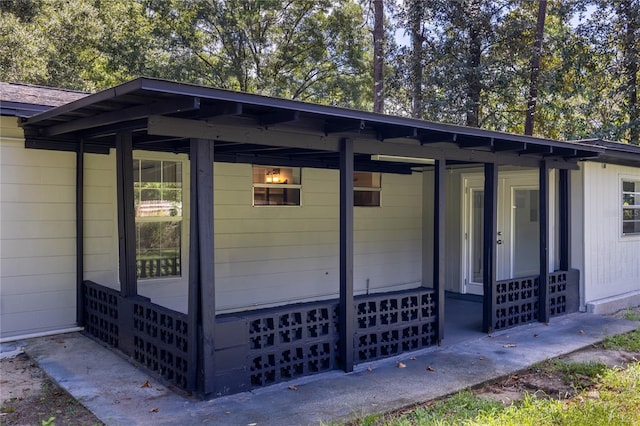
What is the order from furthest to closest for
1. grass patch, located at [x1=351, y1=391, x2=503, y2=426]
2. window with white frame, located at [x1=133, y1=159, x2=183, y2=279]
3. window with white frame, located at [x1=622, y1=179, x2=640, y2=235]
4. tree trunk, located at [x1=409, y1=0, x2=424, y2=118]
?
tree trunk, located at [x1=409, y1=0, x2=424, y2=118] → window with white frame, located at [x1=622, y1=179, x2=640, y2=235] → window with white frame, located at [x1=133, y1=159, x2=183, y2=279] → grass patch, located at [x1=351, y1=391, x2=503, y2=426]

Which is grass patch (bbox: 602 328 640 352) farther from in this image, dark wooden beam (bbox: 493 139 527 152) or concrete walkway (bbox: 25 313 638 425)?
dark wooden beam (bbox: 493 139 527 152)

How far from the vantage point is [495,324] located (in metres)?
6.39

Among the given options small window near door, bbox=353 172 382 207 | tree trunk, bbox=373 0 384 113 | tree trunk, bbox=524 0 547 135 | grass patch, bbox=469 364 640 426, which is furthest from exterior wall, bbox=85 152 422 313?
tree trunk, bbox=524 0 547 135

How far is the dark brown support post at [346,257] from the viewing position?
16.1 ft

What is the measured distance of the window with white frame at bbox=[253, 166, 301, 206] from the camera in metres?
7.29

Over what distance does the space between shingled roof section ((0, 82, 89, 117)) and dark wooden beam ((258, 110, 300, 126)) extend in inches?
102

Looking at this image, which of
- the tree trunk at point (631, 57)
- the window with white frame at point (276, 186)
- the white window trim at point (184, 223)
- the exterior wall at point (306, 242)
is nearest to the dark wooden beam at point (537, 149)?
the exterior wall at point (306, 242)

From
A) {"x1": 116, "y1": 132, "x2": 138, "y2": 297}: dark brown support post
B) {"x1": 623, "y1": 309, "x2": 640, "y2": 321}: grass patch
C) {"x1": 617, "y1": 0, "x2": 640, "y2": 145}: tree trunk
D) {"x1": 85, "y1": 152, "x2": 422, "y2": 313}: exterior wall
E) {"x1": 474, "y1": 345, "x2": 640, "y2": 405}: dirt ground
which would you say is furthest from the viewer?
{"x1": 617, "y1": 0, "x2": 640, "y2": 145}: tree trunk

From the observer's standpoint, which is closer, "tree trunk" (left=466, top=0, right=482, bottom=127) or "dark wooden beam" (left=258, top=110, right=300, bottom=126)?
"dark wooden beam" (left=258, top=110, right=300, bottom=126)

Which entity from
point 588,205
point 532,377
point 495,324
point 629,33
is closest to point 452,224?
point 588,205

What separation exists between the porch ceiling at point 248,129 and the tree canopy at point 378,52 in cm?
755

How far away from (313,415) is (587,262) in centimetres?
548

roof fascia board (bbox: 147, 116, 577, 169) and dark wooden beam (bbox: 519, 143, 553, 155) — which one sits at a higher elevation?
dark wooden beam (bbox: 519, 143, 553, 155)

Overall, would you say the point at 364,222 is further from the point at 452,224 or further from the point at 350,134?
the point at 350,134
